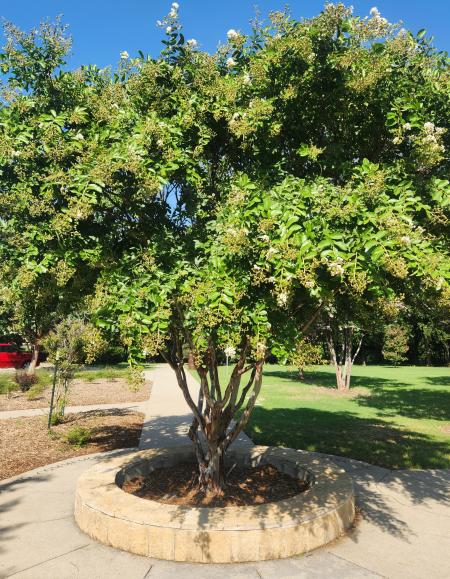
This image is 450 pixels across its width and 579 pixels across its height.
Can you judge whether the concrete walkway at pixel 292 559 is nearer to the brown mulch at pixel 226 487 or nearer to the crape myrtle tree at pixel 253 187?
the brown mulch at pixel 226 487

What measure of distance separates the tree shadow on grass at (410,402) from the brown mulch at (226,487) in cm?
847

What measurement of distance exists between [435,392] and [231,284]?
18.8 m

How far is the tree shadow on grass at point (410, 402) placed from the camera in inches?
568

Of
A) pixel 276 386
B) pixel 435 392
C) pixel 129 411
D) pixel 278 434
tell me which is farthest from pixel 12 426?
pixel 435 392

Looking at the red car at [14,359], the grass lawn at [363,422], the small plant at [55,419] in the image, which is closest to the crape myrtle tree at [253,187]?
the grass lawn at [363,422]

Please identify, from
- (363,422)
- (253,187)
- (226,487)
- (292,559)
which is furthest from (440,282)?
(363,422)

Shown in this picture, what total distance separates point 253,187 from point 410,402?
49.3 ft

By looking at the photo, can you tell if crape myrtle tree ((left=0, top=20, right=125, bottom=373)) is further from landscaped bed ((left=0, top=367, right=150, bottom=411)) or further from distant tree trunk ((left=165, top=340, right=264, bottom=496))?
landscaped bed ((left=0, top=367, right=150, bottom=411))

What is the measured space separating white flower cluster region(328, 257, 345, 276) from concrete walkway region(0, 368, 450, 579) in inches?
113

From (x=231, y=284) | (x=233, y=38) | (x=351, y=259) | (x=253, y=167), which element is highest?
(x=233, y=38)

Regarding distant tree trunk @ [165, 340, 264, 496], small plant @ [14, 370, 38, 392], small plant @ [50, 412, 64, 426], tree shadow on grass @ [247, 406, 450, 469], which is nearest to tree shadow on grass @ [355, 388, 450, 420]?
tree shadow on grass @ [247, 406, 450, 469]

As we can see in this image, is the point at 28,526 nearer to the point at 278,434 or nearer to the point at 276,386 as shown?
the point at 278,434

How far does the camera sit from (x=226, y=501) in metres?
6.04

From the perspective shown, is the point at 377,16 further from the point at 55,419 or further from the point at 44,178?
the point at 55,419
